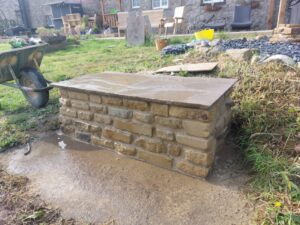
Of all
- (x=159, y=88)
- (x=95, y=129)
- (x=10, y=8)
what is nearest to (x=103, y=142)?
(x=95, y=129)

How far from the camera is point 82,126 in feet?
8.67

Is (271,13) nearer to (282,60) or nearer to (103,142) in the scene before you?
(282,60)

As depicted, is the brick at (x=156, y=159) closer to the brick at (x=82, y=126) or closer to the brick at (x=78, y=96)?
the brick at (x=82, y=126)

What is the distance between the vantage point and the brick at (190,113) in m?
1.80

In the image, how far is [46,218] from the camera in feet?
5.62

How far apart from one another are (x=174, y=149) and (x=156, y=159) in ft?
0.74

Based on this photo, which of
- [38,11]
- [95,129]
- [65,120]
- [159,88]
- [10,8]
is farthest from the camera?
[10,8]

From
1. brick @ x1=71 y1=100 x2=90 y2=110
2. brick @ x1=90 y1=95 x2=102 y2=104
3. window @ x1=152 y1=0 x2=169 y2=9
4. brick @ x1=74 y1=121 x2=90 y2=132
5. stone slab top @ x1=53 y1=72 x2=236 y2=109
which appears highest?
window @ x1=152 y1=0 x2=169 y2=9

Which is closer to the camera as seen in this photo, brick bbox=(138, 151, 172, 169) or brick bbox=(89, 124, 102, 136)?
brick bbox=(138, 151, 172, 169)

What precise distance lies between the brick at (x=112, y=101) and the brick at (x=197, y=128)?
652 mm

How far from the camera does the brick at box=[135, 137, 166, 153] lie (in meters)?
2.10

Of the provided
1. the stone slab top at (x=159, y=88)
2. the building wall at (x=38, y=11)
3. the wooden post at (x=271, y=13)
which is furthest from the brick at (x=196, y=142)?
the building wall at (x=38, y=11)

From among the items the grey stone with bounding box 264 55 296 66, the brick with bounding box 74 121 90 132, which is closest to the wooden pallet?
the grey stone with bounding box 264 55 296 66

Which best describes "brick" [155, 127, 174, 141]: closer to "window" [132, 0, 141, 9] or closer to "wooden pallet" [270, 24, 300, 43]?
"wooden pallet" [270, 24, 300, 43]
